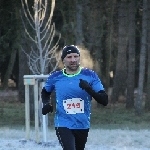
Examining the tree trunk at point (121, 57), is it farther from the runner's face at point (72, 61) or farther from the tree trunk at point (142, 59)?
the runner's face at point (72, 61)

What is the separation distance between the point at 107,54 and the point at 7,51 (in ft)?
33.7

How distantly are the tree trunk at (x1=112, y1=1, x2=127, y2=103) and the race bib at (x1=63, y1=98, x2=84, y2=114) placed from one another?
1806 cm

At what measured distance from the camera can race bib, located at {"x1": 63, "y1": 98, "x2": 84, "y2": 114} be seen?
6.89 meters

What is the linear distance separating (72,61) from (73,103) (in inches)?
20.3

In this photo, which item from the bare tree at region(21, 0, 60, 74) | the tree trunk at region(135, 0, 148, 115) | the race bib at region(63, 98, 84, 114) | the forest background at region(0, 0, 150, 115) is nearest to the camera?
the race bib at region(63, 98, 84, 114)

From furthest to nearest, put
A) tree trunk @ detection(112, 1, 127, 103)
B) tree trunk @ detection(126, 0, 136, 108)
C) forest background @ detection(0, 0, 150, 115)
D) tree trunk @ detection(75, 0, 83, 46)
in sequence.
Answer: tree trunk @ detection(112, 1, 127, 103), tree trunk @ detection(126, 0, 136, 108), tree trunk @ detection(75, 0, 83, 46), forest background @ detection(0, 0, 150, 115)

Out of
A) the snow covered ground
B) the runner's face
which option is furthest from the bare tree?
the runner's face

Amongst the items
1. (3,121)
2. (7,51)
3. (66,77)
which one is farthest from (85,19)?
(66,77)

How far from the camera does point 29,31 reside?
70.5 feet

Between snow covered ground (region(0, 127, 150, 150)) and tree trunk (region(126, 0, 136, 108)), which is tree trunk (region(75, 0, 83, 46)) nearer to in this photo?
tree trunk (region(126, 0, 136, 108))

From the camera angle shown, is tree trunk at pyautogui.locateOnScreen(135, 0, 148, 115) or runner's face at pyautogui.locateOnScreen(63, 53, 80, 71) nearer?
runner's face at pyautogui.locateOnScreen(63, 53, 80, 71)

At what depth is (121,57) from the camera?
31.9 metres

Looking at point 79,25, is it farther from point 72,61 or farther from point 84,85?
point 84,85

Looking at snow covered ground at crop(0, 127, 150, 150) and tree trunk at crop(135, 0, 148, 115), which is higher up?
tree trunk at crop(135, 0, 148, 115)
